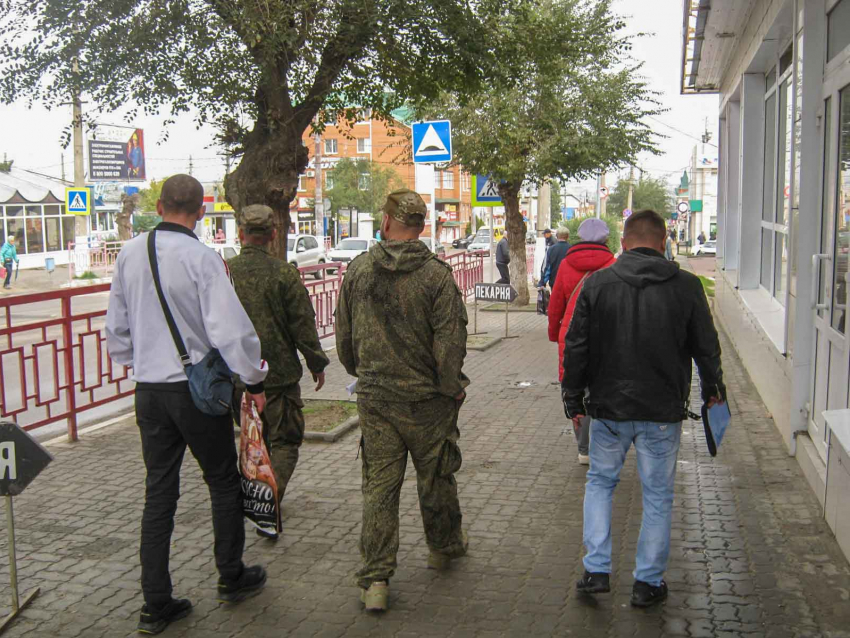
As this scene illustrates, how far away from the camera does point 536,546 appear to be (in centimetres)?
492

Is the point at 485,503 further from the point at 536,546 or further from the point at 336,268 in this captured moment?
the point at 336,268

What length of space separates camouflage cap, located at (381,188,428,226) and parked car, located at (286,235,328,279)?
29904 millimetres

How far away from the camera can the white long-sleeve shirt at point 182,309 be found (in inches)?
151

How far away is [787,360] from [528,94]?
12.5 metres

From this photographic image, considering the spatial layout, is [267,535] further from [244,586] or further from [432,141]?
[432,141]

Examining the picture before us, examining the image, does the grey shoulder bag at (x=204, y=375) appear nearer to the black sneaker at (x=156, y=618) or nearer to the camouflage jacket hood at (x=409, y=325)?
the camouflage jacket hood at (x=409, y=325)

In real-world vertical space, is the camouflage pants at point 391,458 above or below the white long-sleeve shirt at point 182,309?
below

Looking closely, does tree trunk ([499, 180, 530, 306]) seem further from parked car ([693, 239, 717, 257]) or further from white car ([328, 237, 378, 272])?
parked car ([693, 239, 717, 257])

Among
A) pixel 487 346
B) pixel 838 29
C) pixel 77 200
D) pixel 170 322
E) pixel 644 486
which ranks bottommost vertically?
pixel 487 346

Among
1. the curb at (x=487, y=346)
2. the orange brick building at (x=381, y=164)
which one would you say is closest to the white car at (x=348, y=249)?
the orange brick building at (x=381, y=164)

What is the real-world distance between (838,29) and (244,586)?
5.18 m

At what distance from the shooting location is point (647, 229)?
13.7 ft

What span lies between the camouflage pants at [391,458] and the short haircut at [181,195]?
1.18 m

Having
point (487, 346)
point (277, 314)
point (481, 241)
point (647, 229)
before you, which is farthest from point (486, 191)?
point (481, 241)
